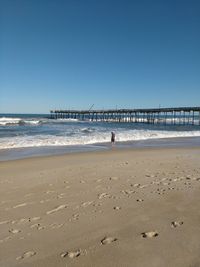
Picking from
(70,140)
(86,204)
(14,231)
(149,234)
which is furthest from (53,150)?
(149,234)

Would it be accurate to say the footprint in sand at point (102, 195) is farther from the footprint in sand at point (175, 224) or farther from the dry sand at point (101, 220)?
the footprint in sand at point (175, 224)

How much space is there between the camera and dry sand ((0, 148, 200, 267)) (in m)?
3.96

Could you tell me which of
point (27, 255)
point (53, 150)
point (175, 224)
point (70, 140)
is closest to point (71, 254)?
point (27, 255)

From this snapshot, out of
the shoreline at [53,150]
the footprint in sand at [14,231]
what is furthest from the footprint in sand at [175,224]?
the shoreline at [53,150]

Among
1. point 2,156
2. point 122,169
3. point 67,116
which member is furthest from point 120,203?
point 67,116

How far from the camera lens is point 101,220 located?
5230mm

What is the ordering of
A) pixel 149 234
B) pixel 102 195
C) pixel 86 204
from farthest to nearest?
1. pixel 102 195
2. pixel 86 204
3. pixel 149 234

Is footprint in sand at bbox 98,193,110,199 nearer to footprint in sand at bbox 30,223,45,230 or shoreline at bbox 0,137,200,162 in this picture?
footprint in sand at bbox 30,223,45,230

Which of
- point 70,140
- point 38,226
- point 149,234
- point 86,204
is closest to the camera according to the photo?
point 149,234

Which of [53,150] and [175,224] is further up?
[175,224]

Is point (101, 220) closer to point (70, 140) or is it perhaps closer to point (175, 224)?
point (175, 224)

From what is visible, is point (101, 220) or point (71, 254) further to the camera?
point (101, 220)

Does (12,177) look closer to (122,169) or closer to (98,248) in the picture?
(122,169)

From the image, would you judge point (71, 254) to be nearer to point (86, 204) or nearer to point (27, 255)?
point (27, 255)
